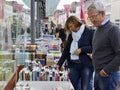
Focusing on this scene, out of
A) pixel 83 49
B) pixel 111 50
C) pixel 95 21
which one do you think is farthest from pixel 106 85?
pixel 83 49

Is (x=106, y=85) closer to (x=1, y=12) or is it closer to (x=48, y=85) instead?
(x=48, y=85)

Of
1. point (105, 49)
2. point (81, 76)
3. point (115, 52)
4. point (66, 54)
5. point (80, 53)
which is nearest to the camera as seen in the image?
point (115, 52)

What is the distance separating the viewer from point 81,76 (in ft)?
14.8

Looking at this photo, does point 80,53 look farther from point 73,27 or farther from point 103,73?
point 103,73

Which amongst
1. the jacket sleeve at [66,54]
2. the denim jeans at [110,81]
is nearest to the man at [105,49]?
the denim jeans at [110,81]

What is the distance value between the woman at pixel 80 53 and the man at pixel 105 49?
0.92 metres

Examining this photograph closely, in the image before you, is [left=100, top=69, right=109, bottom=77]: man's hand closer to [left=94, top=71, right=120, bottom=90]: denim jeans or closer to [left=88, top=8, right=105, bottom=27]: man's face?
[left=94, top=71, right=120, bottom=90]: denim jeans

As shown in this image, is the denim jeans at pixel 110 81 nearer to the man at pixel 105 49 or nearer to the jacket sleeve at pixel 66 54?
the man at pixel 105 49

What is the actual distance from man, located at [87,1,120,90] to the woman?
920mm

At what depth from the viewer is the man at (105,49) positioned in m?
3.20

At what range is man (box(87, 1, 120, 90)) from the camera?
10.5 feet

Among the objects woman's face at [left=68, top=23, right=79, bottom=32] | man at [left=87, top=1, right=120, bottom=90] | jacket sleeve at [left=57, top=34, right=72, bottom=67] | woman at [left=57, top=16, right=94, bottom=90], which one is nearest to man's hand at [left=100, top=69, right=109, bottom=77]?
man at [left=87, top=1, right=120, bottom=90]

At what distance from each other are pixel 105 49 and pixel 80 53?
1.08 meters

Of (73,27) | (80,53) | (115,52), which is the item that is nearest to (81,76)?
(80,53)
